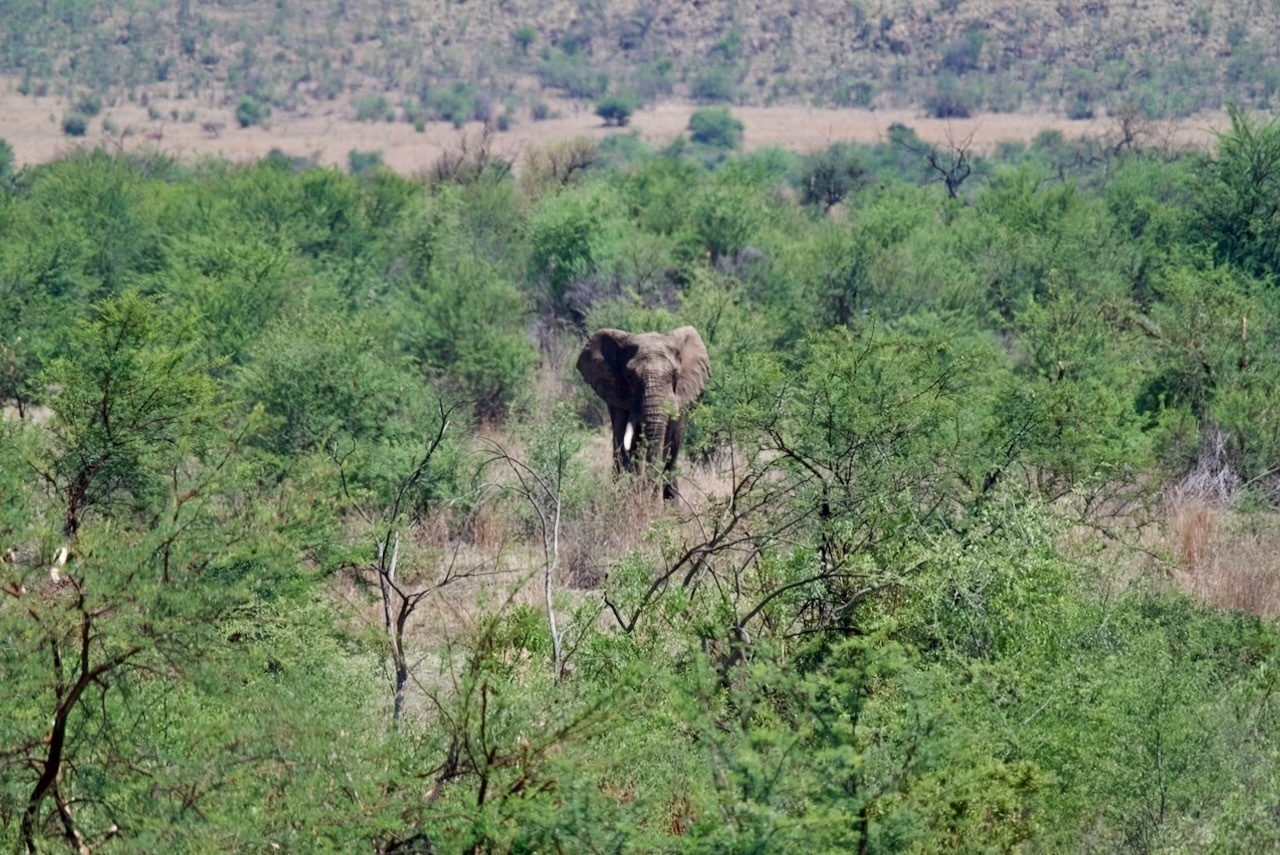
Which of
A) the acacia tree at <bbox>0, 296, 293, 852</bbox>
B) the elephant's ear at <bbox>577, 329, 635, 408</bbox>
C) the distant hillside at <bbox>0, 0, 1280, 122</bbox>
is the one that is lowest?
the elephant's ear at <bbox>577, 329, 635, 408</bbox>

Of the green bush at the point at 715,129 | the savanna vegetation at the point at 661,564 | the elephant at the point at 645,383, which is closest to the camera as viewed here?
the savanna vegetation at the point at 661,564

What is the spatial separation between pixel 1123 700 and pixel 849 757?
8.28ft

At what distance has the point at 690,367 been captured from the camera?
65.6 feet

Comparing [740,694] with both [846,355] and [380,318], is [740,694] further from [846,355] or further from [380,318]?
[380,318]

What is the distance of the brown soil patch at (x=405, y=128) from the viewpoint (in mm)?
71062

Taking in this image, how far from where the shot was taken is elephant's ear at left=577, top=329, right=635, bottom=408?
20.1 m

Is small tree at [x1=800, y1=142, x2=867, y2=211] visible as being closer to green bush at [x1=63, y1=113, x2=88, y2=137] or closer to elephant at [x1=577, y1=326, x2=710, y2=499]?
elephant at [x1=577, y1=326, x2=710, y2=499]

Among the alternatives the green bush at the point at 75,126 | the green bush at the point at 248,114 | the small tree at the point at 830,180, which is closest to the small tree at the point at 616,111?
the green bush at the point at 248,114

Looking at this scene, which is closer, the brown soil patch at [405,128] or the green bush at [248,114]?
the brown soil patch at [405,128]

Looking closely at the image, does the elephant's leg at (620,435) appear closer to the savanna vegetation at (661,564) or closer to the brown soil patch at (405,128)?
the savanna vegetation at (661,564)

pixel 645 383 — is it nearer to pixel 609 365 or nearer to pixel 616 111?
pixel 609 365

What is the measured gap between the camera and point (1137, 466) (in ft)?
53.7

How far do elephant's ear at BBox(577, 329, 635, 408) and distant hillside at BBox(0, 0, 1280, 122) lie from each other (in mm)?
60321

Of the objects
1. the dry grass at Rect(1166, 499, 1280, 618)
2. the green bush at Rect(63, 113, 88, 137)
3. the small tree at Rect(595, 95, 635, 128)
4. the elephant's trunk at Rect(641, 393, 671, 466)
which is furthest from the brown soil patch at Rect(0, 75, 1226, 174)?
the dry grass at Rect(1166, 499, 1280, 618)
